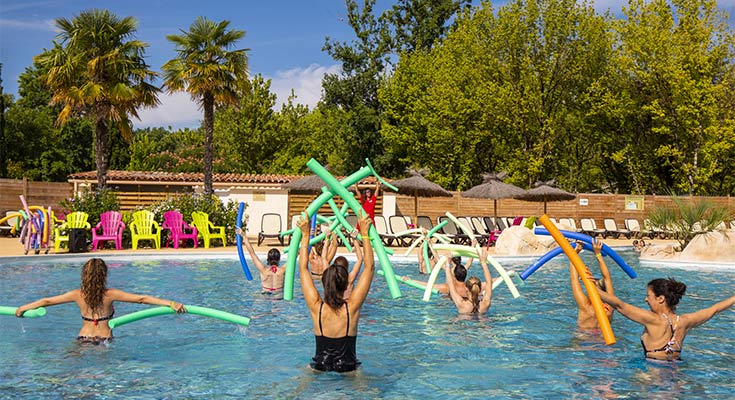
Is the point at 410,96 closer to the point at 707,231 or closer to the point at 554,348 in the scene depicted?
the point at 707,231

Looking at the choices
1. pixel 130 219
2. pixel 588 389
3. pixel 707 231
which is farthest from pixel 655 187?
pixel 588 389

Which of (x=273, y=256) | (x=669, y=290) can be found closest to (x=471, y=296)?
(x=273, y=256)

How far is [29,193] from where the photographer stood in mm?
31219

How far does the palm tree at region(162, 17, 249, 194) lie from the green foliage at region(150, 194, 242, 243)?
1736mm

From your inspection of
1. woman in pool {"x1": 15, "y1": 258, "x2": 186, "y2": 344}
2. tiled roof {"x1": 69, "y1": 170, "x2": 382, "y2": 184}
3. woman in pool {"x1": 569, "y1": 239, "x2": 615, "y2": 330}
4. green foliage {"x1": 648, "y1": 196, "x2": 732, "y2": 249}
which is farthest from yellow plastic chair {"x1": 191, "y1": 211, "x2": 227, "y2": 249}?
woman in pool {"x1": 569, "y1": 239, "x2": 615, "y2": 330}

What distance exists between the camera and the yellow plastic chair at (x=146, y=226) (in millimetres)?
21734

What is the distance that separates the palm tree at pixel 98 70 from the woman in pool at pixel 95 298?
16.6 meters

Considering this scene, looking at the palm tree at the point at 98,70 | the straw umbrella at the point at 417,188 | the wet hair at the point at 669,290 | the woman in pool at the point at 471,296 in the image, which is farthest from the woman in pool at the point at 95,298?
the straw umbrella at the point at 417,188

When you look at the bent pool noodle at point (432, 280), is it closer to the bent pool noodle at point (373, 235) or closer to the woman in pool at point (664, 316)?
the woman in pool at point (664, 316)

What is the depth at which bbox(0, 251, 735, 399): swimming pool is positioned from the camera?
7102 millimetres

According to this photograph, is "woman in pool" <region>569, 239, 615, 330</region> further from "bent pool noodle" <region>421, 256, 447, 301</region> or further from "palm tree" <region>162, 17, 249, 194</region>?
"palm tree" <region>162, 17, 249, 194</region>

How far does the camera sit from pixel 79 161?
51.7 m

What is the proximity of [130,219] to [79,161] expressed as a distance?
105ft

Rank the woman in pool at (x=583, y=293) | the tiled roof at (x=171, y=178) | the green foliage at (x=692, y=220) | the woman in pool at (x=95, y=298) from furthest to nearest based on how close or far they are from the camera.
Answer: the tiled roof at (x=171, y=178)
the green foliage at (x=692, y=220)
the woman in pool at (x=583, y=293)
the woman in pool at (x=95, y=298)
